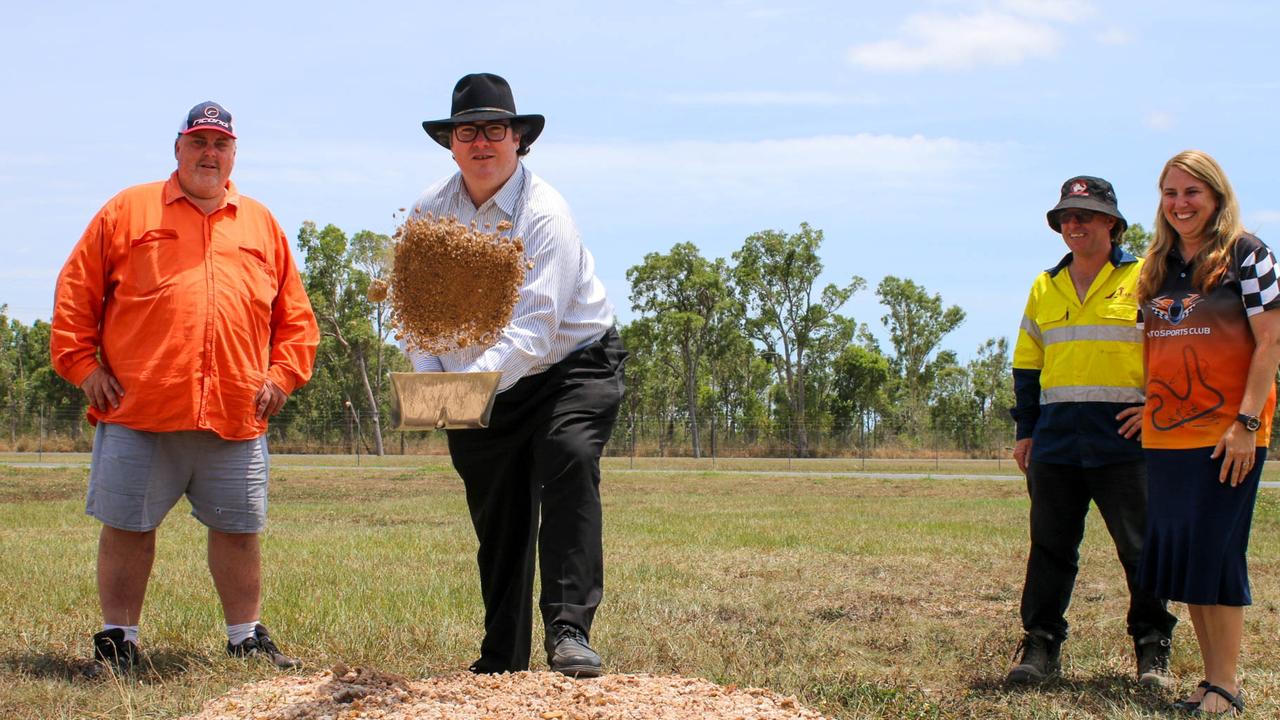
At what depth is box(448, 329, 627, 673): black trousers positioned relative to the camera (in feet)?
14.3

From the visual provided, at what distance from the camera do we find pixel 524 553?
4.68m

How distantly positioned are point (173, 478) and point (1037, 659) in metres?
4.01

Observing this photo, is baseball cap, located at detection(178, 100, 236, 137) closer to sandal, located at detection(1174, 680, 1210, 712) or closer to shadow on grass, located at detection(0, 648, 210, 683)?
shadow on grass, located at detection(0, 648, 210, 683)

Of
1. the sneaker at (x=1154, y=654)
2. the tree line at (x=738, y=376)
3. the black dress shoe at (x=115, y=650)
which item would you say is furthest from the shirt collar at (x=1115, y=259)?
the tree line at (x=738, y=376)

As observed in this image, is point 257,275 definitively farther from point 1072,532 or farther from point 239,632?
point 1072,532

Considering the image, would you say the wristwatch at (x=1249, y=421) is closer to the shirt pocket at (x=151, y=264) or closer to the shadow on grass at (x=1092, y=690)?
the shadow on grass at (x=1092, y=690)

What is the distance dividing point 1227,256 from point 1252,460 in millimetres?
828

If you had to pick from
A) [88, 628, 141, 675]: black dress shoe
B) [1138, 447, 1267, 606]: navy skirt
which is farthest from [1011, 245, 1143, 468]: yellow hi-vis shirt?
[88, 628, 141, 675]: black dress shoe

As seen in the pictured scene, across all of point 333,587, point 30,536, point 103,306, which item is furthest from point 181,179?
point 30,536

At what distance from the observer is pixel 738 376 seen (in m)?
58.1

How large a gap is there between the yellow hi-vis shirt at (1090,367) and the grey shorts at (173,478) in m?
3.54

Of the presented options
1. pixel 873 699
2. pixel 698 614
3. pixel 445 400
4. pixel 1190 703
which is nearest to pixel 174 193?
pixel 445 400

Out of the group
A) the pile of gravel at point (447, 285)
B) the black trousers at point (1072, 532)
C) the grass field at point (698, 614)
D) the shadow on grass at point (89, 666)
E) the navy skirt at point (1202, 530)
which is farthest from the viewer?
the black trousers at point (1072, 532)

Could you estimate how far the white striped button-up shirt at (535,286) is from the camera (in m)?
4.16
